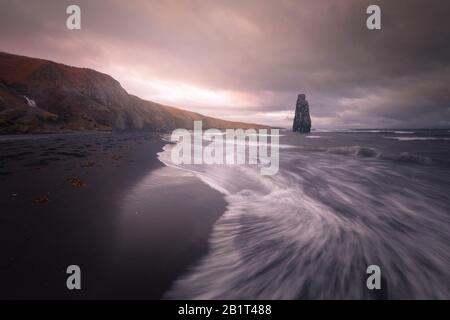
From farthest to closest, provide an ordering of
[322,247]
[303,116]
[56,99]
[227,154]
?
[303,116] < [56,99] < [227,154] < [322,247]

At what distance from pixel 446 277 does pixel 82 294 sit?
685 cm

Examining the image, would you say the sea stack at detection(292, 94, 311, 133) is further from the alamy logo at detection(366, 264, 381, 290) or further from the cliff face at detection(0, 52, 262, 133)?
the alamy logo at detection(366, 264, 381, 290)

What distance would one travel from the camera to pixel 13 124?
97.4 ft

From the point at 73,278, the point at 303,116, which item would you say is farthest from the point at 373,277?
the point at 303,116

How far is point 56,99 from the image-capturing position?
4947 cm

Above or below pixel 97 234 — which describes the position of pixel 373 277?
below

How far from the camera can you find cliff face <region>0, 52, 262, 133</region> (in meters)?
33.6

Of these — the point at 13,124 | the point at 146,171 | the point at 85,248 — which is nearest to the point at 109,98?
the point at 13,124

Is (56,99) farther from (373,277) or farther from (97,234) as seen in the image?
(373,277)

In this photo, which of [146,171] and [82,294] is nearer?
[82,294]

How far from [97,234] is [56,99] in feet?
206

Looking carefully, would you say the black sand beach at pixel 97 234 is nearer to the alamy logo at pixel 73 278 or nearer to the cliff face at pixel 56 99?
the alamy logo at pixel 73 278

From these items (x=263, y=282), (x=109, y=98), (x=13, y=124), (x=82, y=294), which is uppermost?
(x=109, y=98)
